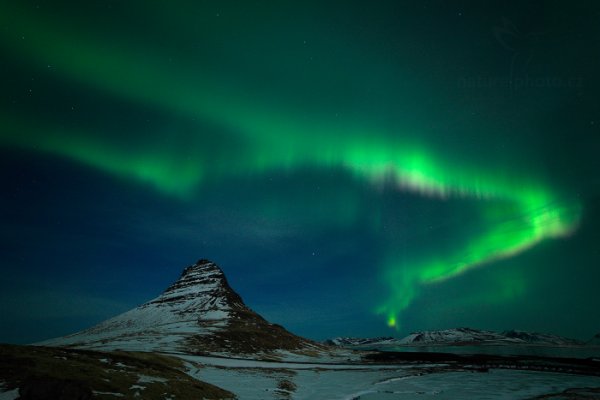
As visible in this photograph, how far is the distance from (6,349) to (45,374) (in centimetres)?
865

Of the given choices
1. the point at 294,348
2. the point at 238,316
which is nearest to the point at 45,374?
the point at 294,348

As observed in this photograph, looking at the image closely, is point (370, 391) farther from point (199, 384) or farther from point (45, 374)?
point (45, 374)

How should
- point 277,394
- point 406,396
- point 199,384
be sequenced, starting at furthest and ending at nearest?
point 406,396 → point 277,394 → point 199,384

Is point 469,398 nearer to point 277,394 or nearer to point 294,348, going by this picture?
point 277,394

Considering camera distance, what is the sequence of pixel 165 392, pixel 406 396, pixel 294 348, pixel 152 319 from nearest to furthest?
pixel 165 392 → pixel 406 396 → pixel 294 348 → pixel 152 319

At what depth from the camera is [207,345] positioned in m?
112

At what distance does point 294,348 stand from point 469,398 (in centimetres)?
12971

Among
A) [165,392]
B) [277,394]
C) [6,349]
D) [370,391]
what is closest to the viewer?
[165,392]

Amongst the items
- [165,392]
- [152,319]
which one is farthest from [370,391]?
[152,319]

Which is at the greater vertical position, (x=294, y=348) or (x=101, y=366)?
(x=101, y=366)

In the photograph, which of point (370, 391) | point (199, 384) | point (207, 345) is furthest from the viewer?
point (207, 345)

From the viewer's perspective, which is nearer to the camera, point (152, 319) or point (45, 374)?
point (45, 374)

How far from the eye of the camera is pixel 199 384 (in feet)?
91.0

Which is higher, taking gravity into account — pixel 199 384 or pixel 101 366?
pixel 101 366
